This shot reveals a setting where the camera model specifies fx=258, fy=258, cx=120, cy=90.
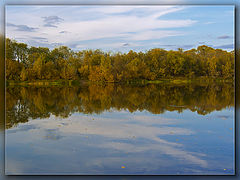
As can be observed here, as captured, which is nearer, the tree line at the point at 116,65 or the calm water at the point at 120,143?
the calm water at the point at 120,143

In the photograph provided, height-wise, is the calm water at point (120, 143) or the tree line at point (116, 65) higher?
the tree line at point (116, 65)

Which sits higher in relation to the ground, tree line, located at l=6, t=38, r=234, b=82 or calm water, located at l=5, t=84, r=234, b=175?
tree line, located at l=6, t=38, r=234, b=82

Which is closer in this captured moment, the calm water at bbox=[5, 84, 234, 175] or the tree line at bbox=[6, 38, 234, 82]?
the calm water at bbox=[5, 84, 234, 175]

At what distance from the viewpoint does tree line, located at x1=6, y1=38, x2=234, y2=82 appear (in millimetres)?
35750

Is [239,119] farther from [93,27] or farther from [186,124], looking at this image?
[93,27]

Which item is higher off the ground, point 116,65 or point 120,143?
point 116,65

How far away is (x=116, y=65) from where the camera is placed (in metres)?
50.2

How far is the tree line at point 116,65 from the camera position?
117 ft

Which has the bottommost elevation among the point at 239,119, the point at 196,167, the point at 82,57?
the point at 196,167

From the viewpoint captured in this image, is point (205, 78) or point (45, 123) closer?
point (45, 123)

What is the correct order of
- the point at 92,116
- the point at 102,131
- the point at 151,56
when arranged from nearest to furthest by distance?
the point at 102,131, the point at 92,116, the point at 151,56

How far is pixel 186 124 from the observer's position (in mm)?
10391

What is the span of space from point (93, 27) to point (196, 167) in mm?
6927

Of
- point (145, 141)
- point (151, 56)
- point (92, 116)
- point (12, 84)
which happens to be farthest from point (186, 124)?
point (151, 56)
